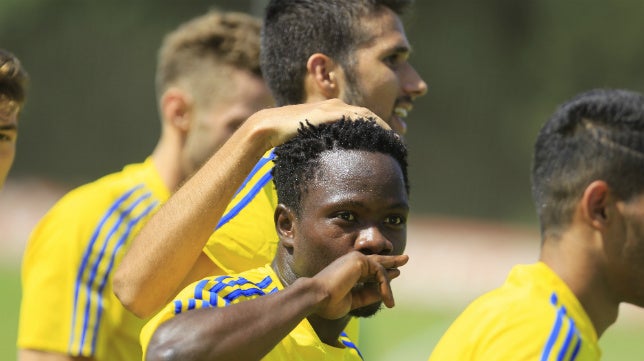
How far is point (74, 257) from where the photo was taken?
5.66 meters

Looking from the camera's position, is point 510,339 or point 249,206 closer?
point 510,339

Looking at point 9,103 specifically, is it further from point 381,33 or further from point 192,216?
point 381,33

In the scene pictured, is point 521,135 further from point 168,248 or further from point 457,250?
point 168,248

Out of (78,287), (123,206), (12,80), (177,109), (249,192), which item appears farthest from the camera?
(177,109)

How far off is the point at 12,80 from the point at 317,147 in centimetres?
181

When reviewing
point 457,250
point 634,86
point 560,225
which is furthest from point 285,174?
point 634,86

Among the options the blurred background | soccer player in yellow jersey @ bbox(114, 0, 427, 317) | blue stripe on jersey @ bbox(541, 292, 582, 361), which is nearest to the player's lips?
soccer player in yellow jersey @ bbox(114, 0, 427, 317)

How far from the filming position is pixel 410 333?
52.3ft

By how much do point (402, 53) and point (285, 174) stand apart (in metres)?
1.26

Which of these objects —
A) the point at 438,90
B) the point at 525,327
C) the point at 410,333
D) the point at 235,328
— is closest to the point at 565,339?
the point at 525,327

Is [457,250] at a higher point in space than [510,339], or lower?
lower

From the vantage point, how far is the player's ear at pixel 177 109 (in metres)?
6.39

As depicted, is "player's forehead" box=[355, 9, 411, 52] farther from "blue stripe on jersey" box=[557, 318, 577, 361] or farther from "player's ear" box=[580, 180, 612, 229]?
"blue stripe on jersey" box=[557, 318, 577, 361]

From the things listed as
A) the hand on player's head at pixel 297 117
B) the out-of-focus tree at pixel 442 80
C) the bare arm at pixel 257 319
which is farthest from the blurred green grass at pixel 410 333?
the bare arm at pixel 257 319
